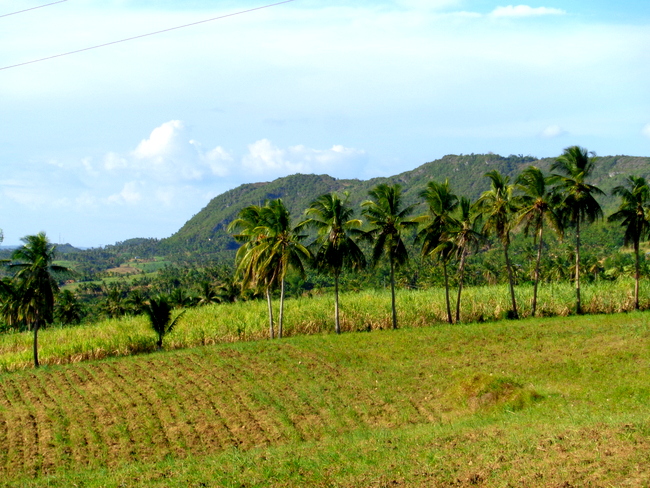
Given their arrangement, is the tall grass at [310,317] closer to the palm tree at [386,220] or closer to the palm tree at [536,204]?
the palm tree at [536,204]

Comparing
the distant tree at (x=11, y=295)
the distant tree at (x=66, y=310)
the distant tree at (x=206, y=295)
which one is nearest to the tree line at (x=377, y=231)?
the distant tree at (x=11, y=295)

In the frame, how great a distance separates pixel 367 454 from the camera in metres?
12.0

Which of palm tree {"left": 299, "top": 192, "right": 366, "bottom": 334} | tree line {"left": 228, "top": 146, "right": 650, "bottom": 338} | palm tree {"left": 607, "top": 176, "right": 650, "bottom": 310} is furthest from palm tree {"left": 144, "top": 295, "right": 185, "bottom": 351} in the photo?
palm tree {"left": 607, "top": 176, "right": 650, "bottom": 310}

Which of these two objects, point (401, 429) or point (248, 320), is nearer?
point (401, 429)

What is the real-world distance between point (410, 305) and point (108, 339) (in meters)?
17.3

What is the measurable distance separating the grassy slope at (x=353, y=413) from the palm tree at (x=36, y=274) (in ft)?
14.0

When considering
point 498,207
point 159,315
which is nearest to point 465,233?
point 498,207

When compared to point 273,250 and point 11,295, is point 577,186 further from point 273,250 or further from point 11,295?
point 11,295

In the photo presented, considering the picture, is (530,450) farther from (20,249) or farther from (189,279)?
(189,279)

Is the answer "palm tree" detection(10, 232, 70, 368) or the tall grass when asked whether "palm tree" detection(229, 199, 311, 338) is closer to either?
the tall grass

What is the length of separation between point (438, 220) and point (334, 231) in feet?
19.4

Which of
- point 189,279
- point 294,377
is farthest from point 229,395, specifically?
point 189,279

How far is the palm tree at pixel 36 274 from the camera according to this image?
28.1m

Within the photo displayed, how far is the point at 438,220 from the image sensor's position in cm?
3212
